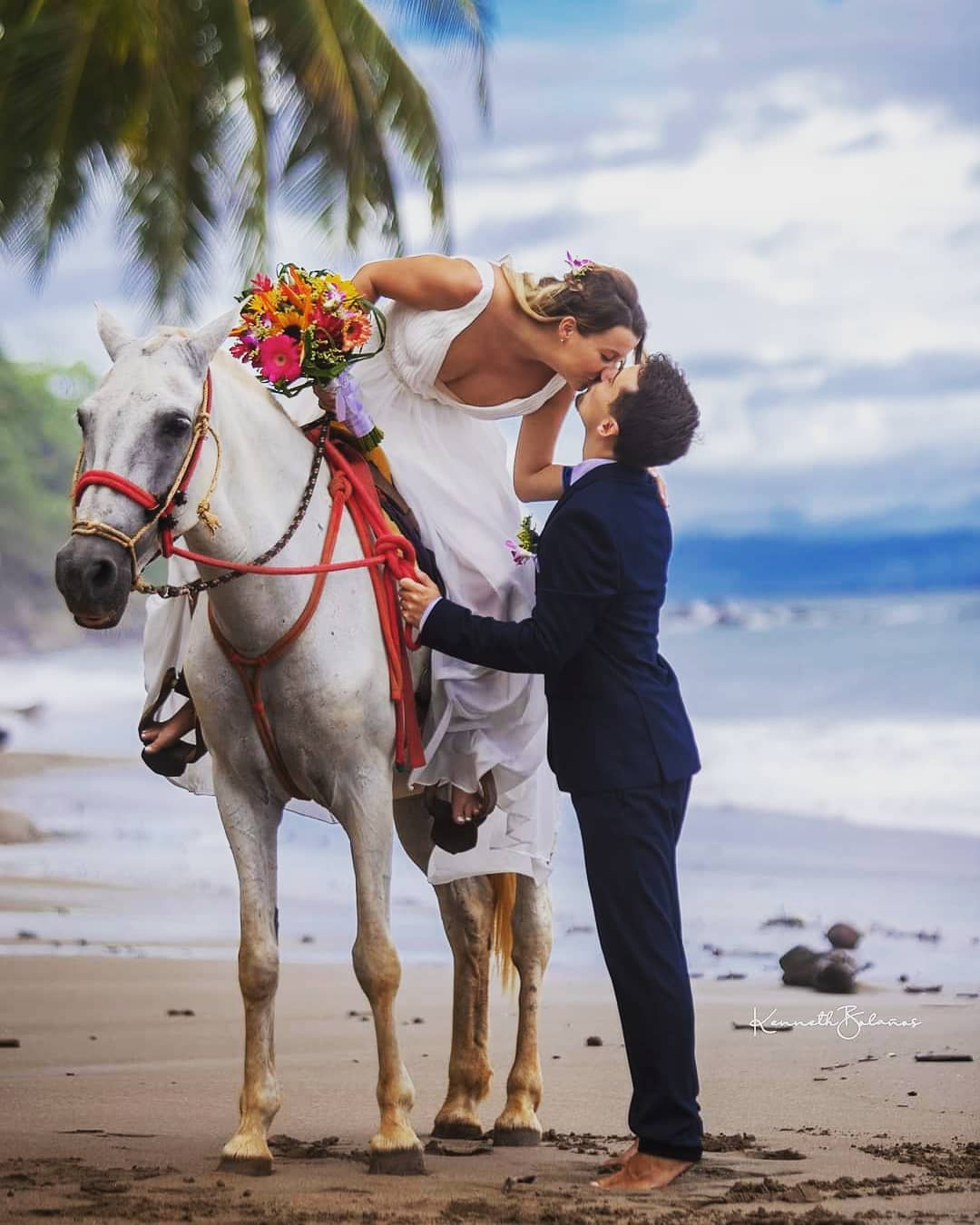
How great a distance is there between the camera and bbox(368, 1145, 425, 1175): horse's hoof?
4176 millimetres

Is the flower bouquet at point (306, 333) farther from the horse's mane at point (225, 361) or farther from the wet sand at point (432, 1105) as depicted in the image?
the wet sand at point (432, 1105)

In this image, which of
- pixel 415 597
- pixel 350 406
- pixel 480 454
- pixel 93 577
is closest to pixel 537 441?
pixel 480 454

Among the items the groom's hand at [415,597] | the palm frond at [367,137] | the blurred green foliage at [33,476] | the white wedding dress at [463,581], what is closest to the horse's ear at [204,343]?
the groom's hand at [415,597]

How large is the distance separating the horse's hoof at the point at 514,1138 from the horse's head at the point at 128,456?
192cm

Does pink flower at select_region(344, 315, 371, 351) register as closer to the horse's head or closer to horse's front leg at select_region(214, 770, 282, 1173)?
the horse's head

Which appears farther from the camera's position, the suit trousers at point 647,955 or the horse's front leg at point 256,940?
the horse's front leg at point 256,940

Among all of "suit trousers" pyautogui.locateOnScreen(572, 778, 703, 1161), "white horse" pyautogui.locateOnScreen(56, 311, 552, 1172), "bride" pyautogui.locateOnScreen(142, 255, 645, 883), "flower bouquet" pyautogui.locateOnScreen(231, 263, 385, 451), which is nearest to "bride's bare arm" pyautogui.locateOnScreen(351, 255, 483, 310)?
"bride" pyautogui.locateOnScreen(142, 255, 645, 883)

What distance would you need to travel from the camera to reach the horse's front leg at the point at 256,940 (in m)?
4.24

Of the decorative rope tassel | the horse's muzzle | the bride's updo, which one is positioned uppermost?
the bride's updo

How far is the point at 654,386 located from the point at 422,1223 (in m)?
1.95

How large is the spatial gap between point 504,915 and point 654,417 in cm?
171

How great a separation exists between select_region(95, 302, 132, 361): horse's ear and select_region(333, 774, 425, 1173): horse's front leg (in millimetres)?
1124

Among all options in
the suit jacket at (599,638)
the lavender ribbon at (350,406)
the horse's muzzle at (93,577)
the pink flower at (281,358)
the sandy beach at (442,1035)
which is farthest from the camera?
the lavender ribbon at (350,406)

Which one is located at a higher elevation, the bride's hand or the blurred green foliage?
the blurred green foliage
